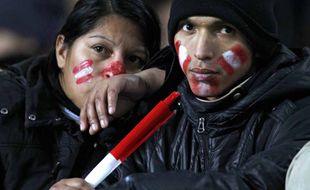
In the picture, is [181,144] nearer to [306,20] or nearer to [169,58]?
[169,58]

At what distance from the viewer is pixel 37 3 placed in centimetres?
244

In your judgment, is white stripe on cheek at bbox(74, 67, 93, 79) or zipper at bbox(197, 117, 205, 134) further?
white stripe on cheek at bbox(74, 67, 93, 79)

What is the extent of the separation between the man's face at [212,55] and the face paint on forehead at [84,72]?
363 mm

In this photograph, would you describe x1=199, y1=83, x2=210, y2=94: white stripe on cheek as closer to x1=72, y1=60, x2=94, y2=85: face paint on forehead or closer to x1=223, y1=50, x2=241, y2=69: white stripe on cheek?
x1=223, y1=50, x2=241, y2=69: white stripe on cheek

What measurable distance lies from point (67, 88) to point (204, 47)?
1.80 ft

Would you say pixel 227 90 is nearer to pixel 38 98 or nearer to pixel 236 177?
pixel 236 177

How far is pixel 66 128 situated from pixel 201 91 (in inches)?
17.7

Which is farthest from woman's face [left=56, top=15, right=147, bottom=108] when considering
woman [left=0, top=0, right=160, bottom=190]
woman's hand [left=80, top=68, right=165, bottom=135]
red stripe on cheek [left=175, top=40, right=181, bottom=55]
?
red stripe on cheek [left=175, top=40, right=181, bottom=55]

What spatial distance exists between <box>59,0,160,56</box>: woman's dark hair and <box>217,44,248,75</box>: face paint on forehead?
0.43 meters

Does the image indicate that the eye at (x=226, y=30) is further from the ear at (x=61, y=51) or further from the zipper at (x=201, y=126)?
the ear at (x=61, y=51)

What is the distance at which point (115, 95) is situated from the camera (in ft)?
4.75

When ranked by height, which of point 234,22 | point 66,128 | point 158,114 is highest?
point 234,22

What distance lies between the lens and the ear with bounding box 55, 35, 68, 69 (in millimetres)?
1862

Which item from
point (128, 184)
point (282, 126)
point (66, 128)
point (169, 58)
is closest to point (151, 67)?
point (169, 58)
